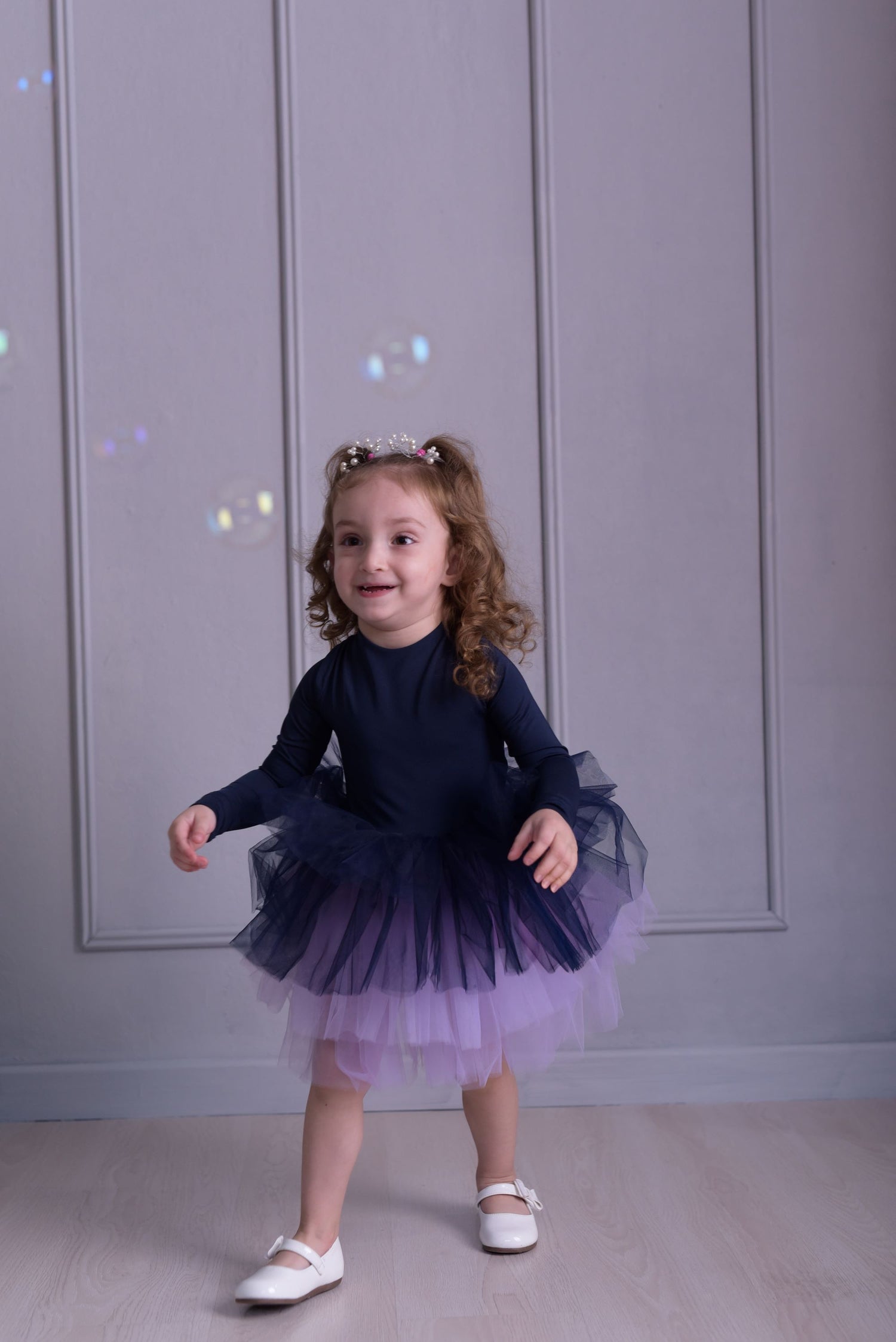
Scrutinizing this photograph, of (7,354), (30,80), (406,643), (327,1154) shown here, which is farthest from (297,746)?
(30,80)

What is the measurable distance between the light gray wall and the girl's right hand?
59 cm

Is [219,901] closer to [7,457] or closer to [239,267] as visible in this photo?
[7,457]

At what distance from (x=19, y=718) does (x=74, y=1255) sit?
33.4 inches

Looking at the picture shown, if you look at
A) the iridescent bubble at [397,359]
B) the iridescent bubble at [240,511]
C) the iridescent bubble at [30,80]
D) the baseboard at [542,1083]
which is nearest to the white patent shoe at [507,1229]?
the baseboard at [542,1083]

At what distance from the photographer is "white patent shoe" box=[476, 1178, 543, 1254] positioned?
1.30 m

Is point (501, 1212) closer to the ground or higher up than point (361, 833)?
closer to the ground

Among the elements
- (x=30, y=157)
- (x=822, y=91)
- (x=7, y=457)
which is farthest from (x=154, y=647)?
(x=822, y=91)

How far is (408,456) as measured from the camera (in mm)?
1354

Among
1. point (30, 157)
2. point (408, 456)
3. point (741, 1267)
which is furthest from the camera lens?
point (30, 157)

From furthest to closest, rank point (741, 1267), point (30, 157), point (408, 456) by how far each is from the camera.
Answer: point (30, 157), point (408, 456), point (741, 1267)

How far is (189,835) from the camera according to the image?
1235 millimetres

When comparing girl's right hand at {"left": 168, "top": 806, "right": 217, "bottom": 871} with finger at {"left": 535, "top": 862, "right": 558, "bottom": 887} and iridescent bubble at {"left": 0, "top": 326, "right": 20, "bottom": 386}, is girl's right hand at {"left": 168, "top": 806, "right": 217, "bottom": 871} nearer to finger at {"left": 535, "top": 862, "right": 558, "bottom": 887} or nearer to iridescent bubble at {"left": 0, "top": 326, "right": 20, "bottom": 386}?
finger at {"left": 535, "top": 862, "right": 558, "bottom": 887}

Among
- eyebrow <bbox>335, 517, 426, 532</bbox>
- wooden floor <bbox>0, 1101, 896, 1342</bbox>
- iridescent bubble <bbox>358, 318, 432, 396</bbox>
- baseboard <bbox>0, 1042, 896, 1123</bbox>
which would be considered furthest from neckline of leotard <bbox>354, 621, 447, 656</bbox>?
baseboard <bbox>0, 1042, 896, 1123</bbox>

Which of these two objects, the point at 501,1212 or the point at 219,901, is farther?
the point at 219,901
